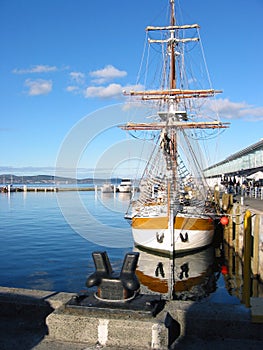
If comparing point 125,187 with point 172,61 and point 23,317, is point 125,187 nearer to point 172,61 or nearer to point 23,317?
point 172,61

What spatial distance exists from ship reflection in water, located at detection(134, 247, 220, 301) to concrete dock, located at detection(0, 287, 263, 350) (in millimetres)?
8918

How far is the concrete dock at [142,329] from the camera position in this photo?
4.38 meters

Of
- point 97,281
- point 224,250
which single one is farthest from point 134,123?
point 97,281

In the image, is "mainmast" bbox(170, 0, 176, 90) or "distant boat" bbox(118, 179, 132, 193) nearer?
"mainmast" bbox(170, 0, 176, 90)

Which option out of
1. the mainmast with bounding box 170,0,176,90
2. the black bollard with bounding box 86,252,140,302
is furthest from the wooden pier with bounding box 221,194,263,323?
the mainmast with bounding box 170,0,176,90

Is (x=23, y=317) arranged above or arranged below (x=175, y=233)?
above

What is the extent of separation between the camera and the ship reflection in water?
14.3 m

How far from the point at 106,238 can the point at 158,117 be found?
10810 mm

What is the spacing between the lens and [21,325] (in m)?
5.11

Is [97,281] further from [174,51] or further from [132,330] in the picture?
[174,51]

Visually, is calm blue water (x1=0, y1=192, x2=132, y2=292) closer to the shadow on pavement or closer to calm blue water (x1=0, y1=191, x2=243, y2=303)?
calm blue water (x1=0, y1=191, x2=243, y2=303)

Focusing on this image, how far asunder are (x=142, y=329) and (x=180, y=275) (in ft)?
42.4

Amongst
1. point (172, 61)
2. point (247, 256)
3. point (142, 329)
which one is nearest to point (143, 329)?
point (142, 329)

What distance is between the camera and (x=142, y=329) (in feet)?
14.2
